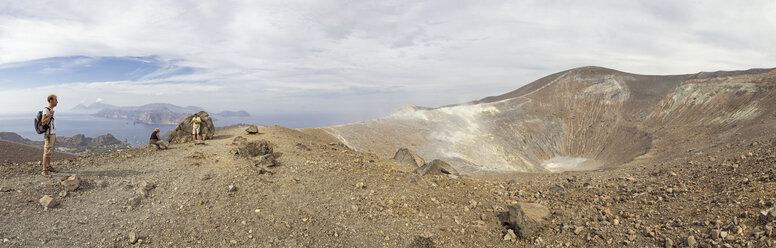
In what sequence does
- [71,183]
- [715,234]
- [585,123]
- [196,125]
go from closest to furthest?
[715,234] < [71,183] < [196,125] < [585,123]

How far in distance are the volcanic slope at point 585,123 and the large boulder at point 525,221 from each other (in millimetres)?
20881

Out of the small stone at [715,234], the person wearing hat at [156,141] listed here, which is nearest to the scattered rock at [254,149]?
the person wearing hat at [156,141]

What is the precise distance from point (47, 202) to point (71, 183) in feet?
2.86

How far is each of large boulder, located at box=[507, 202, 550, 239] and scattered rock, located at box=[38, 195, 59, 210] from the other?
385 inches

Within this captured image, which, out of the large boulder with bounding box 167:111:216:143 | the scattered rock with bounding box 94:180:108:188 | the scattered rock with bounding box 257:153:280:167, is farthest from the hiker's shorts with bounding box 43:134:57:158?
the large boulder with bounding box 167:111:216:143

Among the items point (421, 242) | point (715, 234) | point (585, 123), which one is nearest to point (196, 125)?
point (421, 242)

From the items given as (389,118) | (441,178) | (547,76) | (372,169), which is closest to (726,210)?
(441,178)

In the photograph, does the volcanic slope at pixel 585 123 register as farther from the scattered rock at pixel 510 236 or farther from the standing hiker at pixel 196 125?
the scattered rock at pixel 510 236

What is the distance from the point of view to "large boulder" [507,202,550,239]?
24.0 feet

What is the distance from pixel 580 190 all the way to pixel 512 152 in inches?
1303

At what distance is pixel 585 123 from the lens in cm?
5425

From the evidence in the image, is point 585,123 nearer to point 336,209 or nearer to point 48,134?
point 336,209

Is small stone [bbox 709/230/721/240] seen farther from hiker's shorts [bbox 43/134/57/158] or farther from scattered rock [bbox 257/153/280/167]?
hiker's shorts [bbox 43/134/57/158]

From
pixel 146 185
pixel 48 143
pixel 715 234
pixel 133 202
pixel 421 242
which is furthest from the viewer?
pixel 48 143
